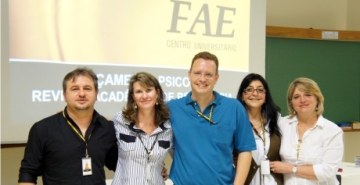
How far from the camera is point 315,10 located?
17.5ft

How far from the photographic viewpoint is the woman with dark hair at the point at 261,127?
8.34ft

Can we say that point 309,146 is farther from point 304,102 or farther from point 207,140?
point 207,140

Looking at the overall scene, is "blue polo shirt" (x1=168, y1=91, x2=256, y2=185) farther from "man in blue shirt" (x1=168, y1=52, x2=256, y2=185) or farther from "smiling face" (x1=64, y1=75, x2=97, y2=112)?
"smiling face" (x1=64, y1=75, x2=97, y2=112)

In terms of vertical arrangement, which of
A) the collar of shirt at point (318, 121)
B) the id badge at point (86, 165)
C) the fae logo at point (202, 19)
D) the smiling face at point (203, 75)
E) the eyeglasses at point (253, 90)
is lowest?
the id badge at point (86, 165)

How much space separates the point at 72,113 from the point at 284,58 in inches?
126

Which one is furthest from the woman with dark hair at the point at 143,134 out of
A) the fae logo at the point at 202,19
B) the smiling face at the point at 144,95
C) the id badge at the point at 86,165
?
the fae logo at the point at 202,19

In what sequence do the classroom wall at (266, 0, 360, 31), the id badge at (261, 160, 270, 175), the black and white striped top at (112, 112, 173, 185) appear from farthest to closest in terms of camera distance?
the classroom wall at (266, 0, 360, 31) → the id badge at (261, 160, 270, 175) → the black and white striped top at (112, 112, 173, 185)

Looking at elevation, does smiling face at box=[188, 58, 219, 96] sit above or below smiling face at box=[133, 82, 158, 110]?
above

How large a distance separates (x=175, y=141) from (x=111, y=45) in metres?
1.14

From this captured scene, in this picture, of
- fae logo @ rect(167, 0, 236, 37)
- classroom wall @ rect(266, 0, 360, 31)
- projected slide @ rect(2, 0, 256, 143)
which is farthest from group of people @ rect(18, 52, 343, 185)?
classroom wall @ rect(266, 0, 360, 31)

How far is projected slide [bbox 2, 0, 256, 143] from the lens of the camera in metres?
2.78

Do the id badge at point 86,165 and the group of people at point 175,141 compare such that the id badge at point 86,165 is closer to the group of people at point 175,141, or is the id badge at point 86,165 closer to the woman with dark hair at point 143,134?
the group of people at point 175,141

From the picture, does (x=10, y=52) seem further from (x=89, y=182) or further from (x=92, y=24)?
(x=89, y=182)

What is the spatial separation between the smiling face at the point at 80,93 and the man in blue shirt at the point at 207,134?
0.46 m
